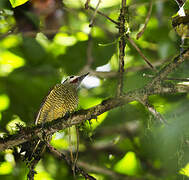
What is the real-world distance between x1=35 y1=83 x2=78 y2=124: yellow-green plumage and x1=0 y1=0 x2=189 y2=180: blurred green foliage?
0.24 meters

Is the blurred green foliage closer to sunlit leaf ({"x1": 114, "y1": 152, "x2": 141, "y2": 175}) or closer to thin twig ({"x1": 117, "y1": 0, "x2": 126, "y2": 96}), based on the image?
sunlit leaf ({"x1": 114, "y1": 152, "x2": 141, "y2": 175})

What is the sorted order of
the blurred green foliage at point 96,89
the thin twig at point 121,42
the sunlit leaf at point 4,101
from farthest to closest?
the sunlit leaf at point 4,101 → the blurred green foliage at point 96,89 → the thin twig at point 121,42

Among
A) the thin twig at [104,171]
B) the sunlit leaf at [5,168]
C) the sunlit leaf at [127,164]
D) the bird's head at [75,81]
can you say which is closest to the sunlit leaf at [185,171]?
the sunlit leaf at [127,164]

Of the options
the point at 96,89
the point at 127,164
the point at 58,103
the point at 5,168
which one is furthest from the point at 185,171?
the point at 5,168

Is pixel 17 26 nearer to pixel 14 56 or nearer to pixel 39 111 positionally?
pixel 14 56

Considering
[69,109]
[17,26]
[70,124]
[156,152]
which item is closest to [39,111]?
[69,109]

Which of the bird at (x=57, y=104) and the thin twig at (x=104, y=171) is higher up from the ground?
the bird at (x=57, y=104)

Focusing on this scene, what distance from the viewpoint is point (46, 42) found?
17.0ft

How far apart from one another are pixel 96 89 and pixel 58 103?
1.26 m

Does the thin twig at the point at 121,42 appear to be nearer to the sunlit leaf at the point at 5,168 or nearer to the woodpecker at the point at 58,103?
the woodpecker at the point at 58,103

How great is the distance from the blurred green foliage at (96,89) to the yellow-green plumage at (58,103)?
0.24 m

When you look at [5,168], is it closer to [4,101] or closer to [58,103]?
[4,101]

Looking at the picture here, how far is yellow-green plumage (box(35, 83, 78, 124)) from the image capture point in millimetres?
3609

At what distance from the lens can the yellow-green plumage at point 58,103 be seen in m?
3.61
